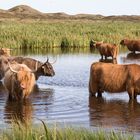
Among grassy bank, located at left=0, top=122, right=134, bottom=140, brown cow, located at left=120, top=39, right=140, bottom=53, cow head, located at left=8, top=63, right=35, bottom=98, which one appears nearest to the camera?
grassy bank, located at left=0, top=122, right=134, bottom=140

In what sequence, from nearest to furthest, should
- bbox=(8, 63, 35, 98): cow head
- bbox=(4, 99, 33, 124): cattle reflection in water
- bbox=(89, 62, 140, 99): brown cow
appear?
bbox=(4, 99, 33, 124): cattle reflection in water → bbox=(8, 63, 35, 98): cow head → bbox=(89, 62, 140, 99): brown cow

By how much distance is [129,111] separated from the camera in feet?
39.3

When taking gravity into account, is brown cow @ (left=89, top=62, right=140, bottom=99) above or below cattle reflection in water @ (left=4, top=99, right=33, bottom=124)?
above

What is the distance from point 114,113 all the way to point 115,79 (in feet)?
5.63

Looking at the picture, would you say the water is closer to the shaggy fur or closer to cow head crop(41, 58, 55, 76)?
the shaggy fur

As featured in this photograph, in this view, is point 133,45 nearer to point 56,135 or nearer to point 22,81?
point 22,81

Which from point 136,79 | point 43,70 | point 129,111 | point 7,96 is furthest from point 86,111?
point 43,70

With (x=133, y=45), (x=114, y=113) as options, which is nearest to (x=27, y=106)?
(x=114, y=113)

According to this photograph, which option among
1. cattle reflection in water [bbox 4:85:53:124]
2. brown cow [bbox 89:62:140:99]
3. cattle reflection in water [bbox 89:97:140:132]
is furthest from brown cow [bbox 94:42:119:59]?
cattle reflection in water [bbox 89:97:140:132]

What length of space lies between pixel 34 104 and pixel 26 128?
5471mm

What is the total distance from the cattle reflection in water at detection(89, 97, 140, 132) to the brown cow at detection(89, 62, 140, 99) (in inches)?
12.0

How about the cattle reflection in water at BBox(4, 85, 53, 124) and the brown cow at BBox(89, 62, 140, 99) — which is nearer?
the cattle reflection in water at BBox(4, 85, 53, 124)

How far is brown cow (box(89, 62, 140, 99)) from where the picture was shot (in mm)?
13117

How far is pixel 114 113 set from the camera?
11.8 m
